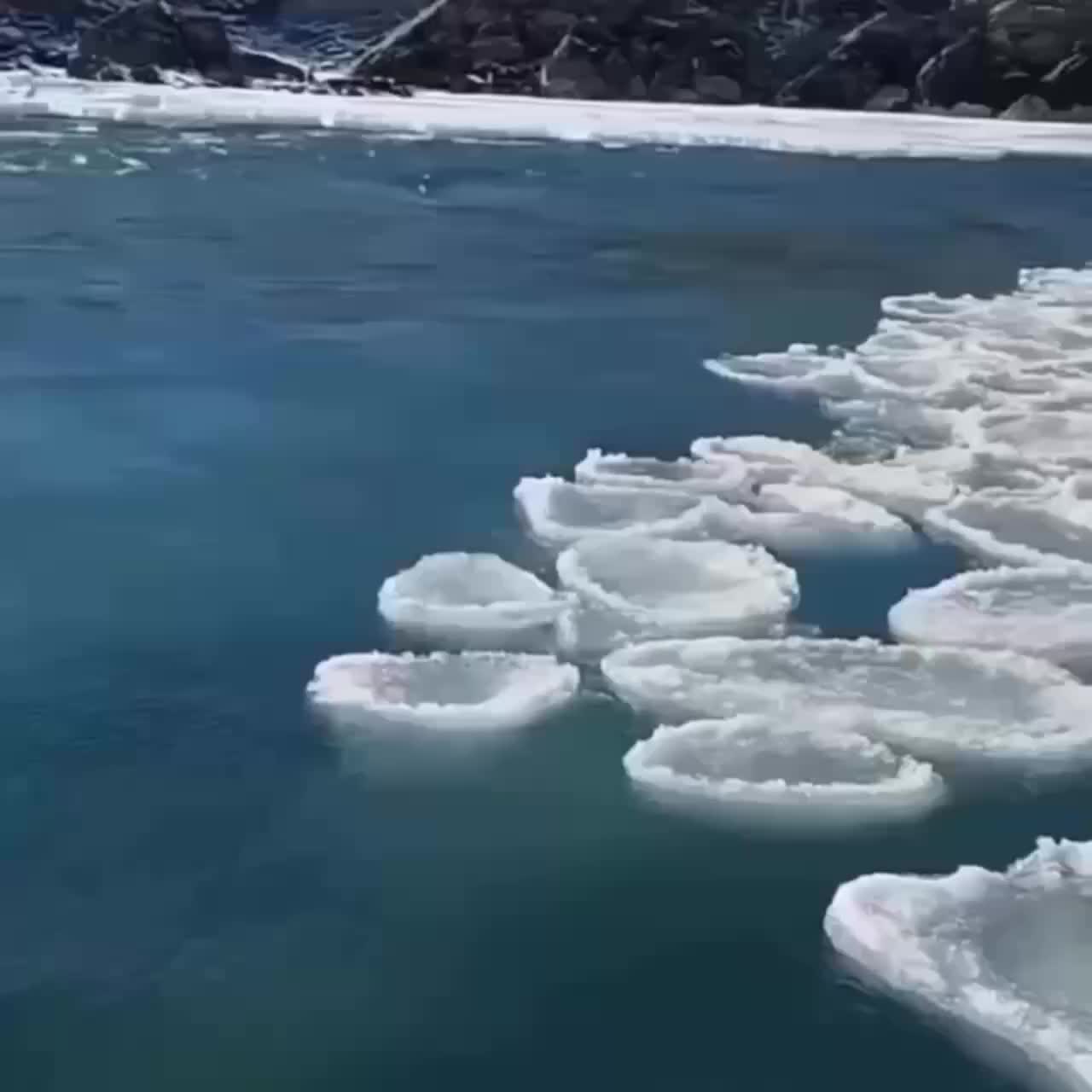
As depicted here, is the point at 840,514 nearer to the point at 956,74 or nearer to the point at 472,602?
the point at 472,602

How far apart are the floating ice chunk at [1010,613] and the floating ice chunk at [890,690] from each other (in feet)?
0.22

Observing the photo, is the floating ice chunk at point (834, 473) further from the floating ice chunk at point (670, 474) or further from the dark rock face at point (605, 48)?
the dark rock face at point (605, 48)

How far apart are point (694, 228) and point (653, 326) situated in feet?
3.95

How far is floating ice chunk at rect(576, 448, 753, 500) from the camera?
5.53 ft

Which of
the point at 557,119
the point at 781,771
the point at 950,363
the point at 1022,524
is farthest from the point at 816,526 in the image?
the point at 557,119

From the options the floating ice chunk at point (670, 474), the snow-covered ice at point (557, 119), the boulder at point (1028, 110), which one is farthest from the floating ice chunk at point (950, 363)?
the boulder at point (1028, 110)

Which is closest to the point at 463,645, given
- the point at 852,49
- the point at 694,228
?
the point at 694,228

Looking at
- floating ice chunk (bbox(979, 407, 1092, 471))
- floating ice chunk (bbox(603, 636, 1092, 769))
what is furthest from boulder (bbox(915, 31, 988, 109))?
floating ice chunk (bbox(603, 636, 1092, 769))

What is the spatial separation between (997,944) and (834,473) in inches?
37.0

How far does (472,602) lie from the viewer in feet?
4.40

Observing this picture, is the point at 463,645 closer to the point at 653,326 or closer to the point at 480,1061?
the point at 480,1061

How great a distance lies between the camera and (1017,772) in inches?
41.8

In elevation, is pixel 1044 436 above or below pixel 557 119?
above

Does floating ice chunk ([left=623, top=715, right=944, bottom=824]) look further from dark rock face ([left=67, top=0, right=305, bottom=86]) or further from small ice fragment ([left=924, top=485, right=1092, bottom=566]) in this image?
dark rock face ([left=67, top=0, right=305, bottom=86])
